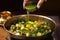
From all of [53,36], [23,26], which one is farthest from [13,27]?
[53,36]

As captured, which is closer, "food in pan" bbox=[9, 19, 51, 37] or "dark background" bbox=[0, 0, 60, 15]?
"food in pan" bbox=[9, 19, 51, 37]

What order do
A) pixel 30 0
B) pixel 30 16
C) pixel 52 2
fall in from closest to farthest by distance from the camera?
pixel 30 0 < pixel 30 16 < pixel 52 2

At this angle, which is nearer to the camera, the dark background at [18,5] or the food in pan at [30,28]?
the food in pan at [30,28]

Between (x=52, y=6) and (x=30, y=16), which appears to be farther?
(x=52, y=6)

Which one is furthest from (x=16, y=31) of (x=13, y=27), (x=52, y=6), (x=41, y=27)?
(x=52, y=6)

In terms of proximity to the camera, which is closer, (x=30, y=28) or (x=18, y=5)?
(x=30, y=28)

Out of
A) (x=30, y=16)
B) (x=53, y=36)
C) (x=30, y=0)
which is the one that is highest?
(x=30, y=0)

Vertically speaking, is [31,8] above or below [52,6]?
above

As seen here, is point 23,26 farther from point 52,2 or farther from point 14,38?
point 52,2

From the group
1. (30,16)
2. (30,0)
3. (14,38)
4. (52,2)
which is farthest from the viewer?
(52,2)
